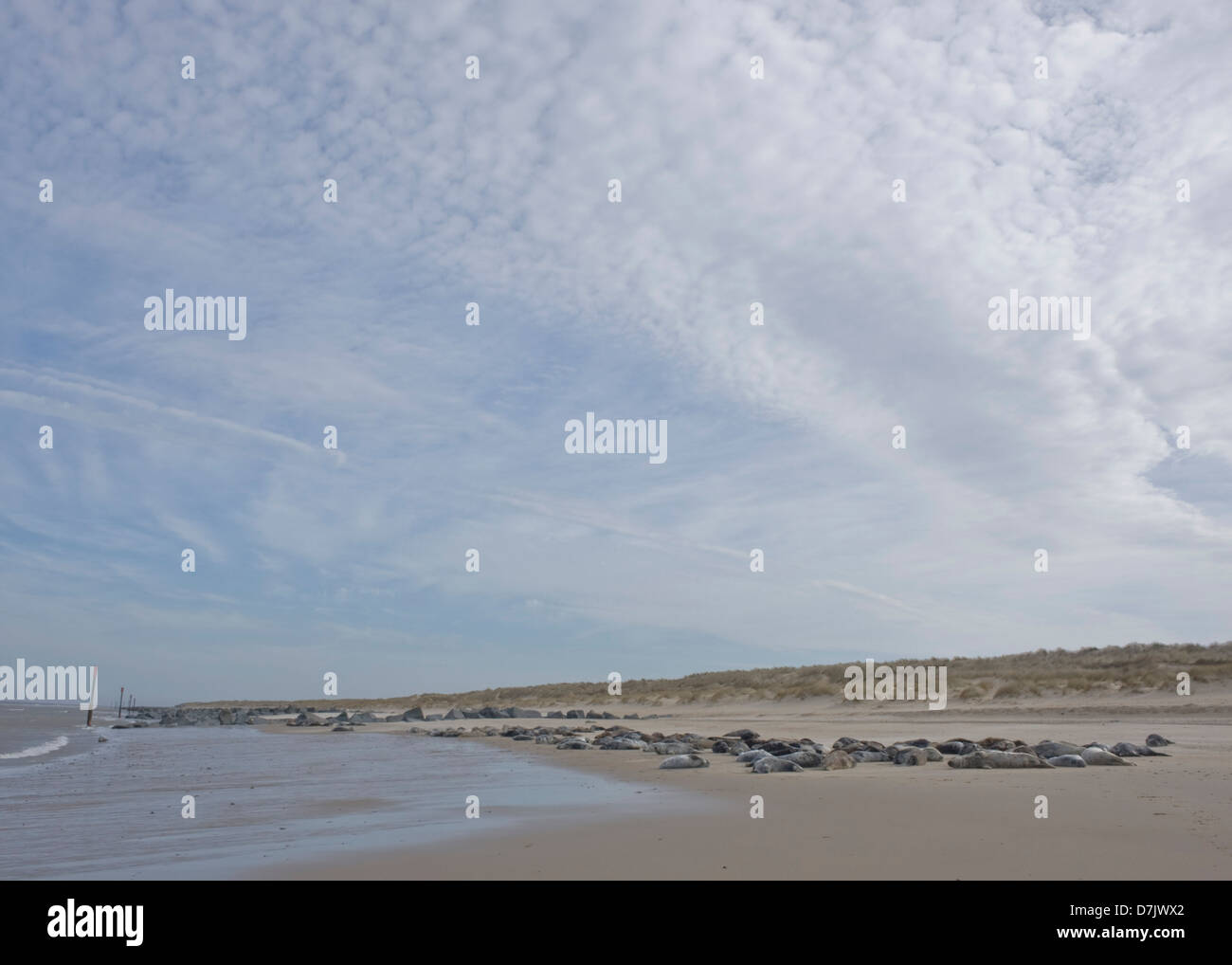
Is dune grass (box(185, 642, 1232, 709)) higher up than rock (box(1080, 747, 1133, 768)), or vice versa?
rock (box(1080, 747, 1133, 768))

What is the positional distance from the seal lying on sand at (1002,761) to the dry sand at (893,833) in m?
0.31

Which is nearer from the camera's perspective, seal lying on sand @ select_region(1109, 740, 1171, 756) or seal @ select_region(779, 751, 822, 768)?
seal @ select_region(779, 751, 822, 768)

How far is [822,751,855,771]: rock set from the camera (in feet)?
49.1

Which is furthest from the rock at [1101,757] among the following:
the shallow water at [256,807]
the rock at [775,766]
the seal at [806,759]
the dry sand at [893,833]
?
the shallow water at [256,807]

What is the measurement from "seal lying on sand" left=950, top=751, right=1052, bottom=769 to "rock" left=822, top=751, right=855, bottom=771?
1928mm

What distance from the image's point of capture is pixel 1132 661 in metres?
40.9

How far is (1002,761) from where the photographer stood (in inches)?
547

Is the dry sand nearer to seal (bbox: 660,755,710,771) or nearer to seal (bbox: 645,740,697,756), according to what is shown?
seal (bbox: 660,755,710,771)

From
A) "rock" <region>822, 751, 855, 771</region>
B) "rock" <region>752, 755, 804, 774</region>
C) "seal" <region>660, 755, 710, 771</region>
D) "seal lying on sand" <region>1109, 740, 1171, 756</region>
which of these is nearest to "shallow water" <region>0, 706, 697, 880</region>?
"seal" <region>660, 755, 710, 771</region>

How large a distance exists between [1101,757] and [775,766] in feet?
17.5

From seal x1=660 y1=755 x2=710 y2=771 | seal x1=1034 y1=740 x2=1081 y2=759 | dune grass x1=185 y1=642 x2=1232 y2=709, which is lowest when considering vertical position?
dune grass x1=185 y1=642 x2=1232 y2=709
